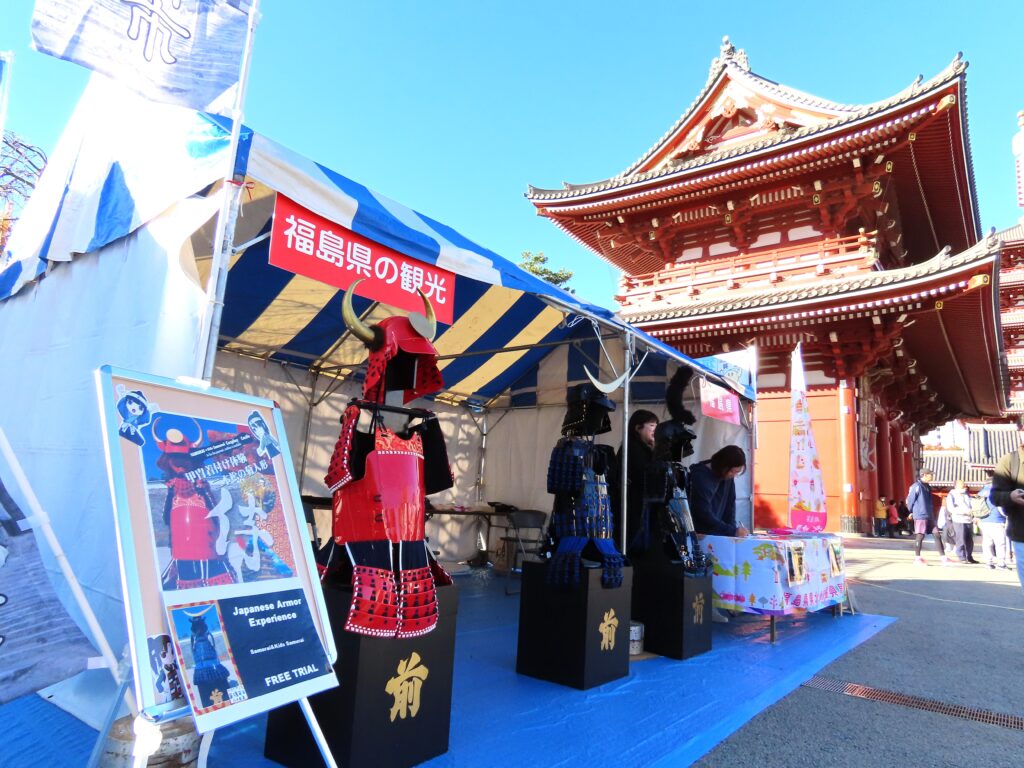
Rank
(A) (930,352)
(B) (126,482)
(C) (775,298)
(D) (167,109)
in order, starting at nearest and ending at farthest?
(B) (126,482)
(D) (167,109)
(C) (775,298)
(A) (930,352)

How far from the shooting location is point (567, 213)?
41.3ft

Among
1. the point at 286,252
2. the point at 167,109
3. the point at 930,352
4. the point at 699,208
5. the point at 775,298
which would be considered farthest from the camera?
the point at 930,352

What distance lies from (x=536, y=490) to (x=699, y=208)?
279 inches

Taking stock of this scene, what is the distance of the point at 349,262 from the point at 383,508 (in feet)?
3.51

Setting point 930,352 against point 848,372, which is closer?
point 848,372

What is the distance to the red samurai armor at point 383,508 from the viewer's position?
7.21 feet

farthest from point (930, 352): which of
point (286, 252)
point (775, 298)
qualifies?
point (286, 252)

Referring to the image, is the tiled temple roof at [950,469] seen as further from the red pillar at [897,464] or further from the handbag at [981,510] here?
the handbag at [981,510]

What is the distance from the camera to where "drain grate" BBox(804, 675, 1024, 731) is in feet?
10.2

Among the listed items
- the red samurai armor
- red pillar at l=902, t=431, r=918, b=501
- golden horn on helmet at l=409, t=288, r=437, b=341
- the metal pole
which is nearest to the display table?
the red samurai armor

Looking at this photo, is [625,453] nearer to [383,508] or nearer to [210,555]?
[383,508]

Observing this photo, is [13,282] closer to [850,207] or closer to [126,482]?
[126,482]

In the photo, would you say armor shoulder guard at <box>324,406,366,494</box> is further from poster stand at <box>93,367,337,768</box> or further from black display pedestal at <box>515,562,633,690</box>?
black display pedestal at <box>515,562,633,690</box>

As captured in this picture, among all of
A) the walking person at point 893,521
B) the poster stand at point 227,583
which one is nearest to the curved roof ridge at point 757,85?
the walking person at point 893,521
